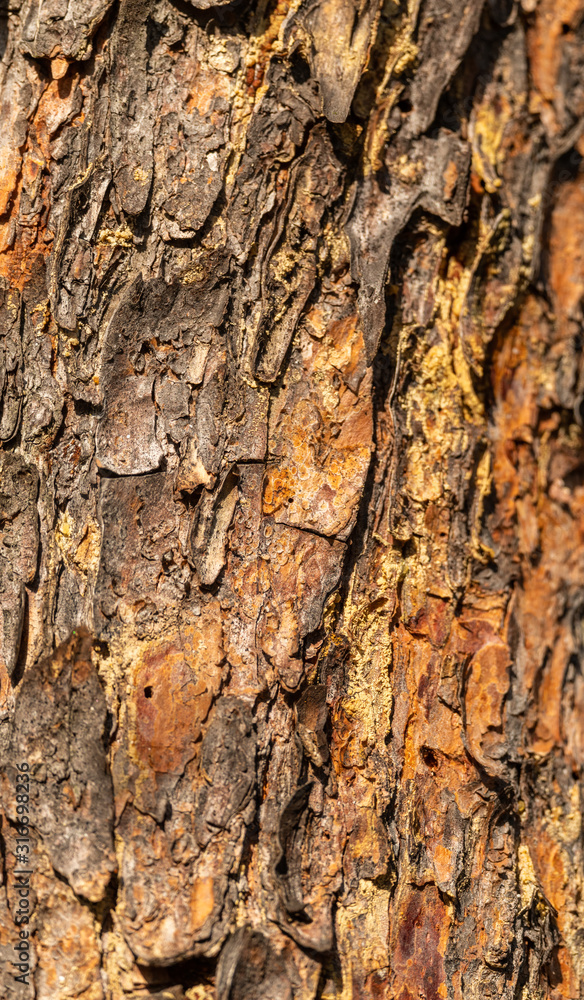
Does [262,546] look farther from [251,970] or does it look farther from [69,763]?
[251,970]

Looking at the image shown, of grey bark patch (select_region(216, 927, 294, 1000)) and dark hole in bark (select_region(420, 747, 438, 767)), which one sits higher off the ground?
dark hole in bark (select_region(420, 747, 438, 767))

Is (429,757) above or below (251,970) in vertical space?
above

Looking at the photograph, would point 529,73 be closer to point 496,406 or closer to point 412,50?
point 412,50

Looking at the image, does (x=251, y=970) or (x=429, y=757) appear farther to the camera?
(x=429, y=757)

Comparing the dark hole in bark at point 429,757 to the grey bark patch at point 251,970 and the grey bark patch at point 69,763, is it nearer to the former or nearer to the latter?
the grey bark patch at point 251,970

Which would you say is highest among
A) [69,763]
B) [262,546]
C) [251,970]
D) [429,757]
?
[262,546]

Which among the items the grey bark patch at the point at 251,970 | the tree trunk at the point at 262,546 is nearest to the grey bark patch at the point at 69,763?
the tree trunk at the point at 262,546

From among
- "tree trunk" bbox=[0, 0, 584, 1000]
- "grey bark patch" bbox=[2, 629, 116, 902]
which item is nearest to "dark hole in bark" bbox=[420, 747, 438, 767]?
"tree trunk" bbox=[0, 0, 584, 1000]

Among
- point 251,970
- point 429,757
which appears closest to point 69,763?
point 251,970

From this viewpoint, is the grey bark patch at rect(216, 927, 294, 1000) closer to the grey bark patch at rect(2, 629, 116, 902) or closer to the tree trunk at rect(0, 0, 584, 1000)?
the tree trunk at rect(0, 0, 584, 1000)
